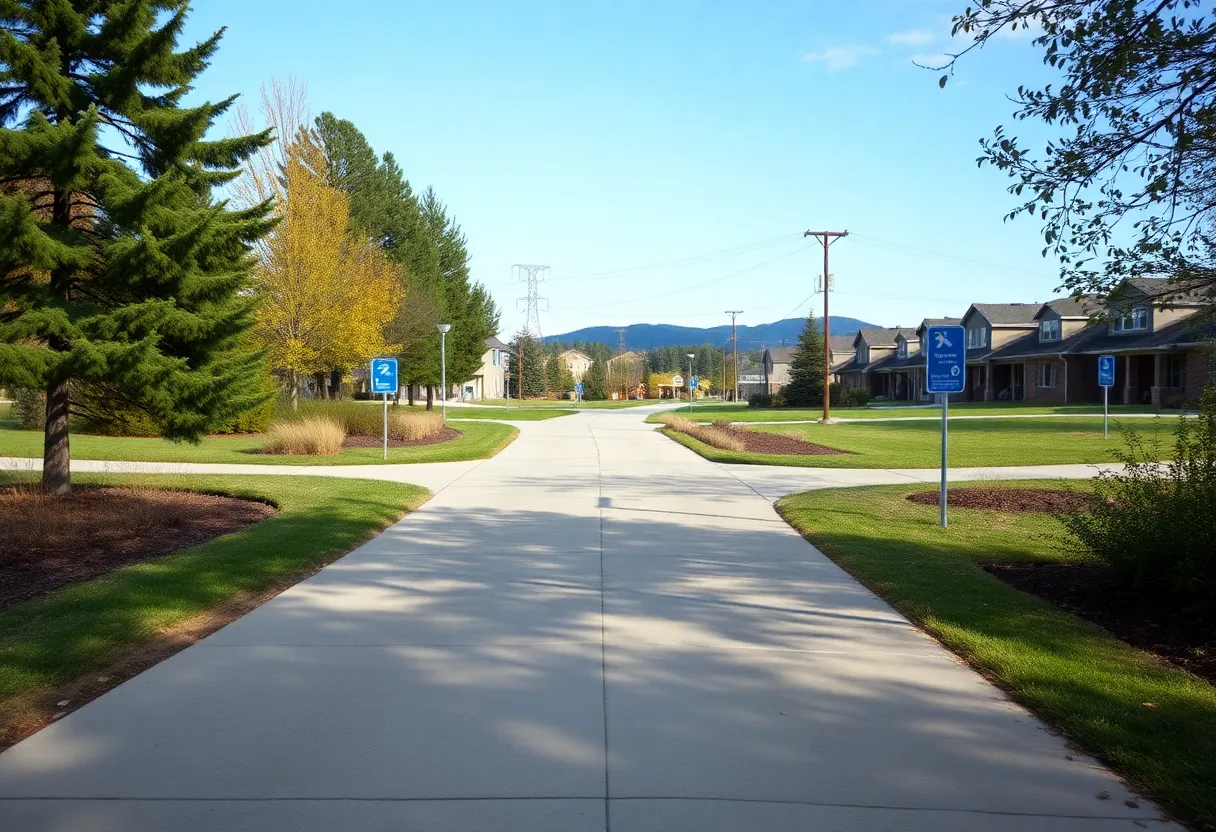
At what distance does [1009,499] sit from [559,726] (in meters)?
11.5

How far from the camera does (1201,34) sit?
5938mm

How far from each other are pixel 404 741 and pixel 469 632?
205 centimetres

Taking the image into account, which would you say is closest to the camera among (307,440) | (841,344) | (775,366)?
(307,440)

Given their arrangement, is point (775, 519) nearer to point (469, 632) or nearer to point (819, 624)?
point (819, 624)

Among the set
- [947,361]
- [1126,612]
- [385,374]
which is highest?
[385,374]

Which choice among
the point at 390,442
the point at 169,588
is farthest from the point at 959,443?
the point at 169,588

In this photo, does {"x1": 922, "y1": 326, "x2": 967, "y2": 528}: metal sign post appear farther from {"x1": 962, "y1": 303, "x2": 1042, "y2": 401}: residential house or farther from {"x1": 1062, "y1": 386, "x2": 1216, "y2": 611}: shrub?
{"x1": 962, "y1": 303, "x2": 1042, "y2": 401}: residential house

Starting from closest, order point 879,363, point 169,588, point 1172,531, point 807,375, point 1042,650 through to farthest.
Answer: point 1042,650 < point 1172,531 < point 169,588 < point 807,375 < point 879,363

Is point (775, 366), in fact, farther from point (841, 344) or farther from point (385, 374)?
point (385, 374)

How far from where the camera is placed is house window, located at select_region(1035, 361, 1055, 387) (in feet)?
179

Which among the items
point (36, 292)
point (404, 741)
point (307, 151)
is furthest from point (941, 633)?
point (307, 151)

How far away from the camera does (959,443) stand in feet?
90.6

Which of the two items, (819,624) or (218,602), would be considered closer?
(819,624)

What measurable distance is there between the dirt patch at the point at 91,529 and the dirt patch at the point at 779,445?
48.9 feet
